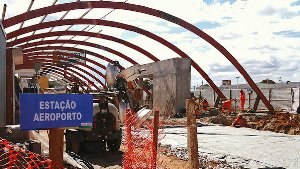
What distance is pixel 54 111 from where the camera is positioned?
3430 millimetres

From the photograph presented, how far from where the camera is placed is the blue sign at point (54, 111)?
10.8ft

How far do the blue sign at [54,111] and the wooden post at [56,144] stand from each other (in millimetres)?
158

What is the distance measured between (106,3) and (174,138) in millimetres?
11047

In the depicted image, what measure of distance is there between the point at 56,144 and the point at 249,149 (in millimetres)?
7678

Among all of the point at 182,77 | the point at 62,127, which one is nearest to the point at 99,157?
the point at 62,127

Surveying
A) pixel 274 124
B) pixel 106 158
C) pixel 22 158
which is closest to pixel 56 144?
pixel 22 158

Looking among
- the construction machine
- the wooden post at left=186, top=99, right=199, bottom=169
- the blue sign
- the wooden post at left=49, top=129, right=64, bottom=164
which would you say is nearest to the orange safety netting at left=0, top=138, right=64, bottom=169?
the wooden post at left=49, top=129, right=64, bottom=164

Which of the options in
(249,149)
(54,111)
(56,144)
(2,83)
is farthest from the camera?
(249,149)

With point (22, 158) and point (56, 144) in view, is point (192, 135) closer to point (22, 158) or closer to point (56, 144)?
point (22, 158)

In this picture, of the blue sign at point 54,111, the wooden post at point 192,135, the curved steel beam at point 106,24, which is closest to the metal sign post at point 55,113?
the blue sign at point 54,111

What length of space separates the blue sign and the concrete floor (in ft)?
17.7

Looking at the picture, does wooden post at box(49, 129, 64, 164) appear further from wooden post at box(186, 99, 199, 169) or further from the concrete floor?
the concrete floor

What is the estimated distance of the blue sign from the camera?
3303 mm

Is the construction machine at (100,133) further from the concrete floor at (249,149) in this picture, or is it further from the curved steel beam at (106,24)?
the curved steel beam at (106,24)
